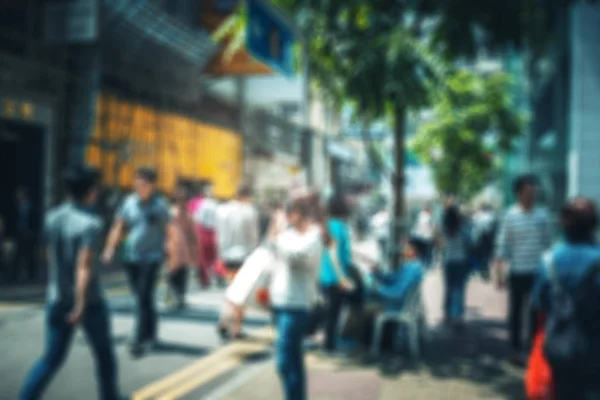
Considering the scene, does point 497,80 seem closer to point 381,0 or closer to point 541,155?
point 541,155

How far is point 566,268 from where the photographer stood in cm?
318

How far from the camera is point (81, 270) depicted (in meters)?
4.06

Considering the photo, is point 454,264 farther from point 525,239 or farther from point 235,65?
point 235,65

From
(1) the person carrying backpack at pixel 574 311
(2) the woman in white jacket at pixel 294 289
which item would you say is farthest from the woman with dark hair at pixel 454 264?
(1) the person carrying backpack at pixel 574 311

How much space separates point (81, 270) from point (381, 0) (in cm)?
370

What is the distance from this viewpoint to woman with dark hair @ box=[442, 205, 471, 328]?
7.79 metres

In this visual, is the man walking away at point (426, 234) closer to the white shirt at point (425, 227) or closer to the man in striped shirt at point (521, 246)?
the white shirt at point (425, 227)

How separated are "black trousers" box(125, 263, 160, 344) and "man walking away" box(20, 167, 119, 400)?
75.3 inches

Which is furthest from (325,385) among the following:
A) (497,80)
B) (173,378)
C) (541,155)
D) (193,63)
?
(541,155)

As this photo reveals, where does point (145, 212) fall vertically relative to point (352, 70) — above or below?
below

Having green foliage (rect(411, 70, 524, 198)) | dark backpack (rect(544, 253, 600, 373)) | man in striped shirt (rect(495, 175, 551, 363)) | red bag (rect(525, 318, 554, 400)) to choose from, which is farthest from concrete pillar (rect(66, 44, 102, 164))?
dark backpack (rect(544, 253, 600, 373))

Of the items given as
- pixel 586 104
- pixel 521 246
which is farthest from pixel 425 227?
pixel 521 246

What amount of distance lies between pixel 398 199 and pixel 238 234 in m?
2.43

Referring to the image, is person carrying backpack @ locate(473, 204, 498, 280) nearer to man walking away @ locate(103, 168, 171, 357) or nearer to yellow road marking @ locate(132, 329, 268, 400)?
yellow road marking @ locate(132, 329, 268, 400)
